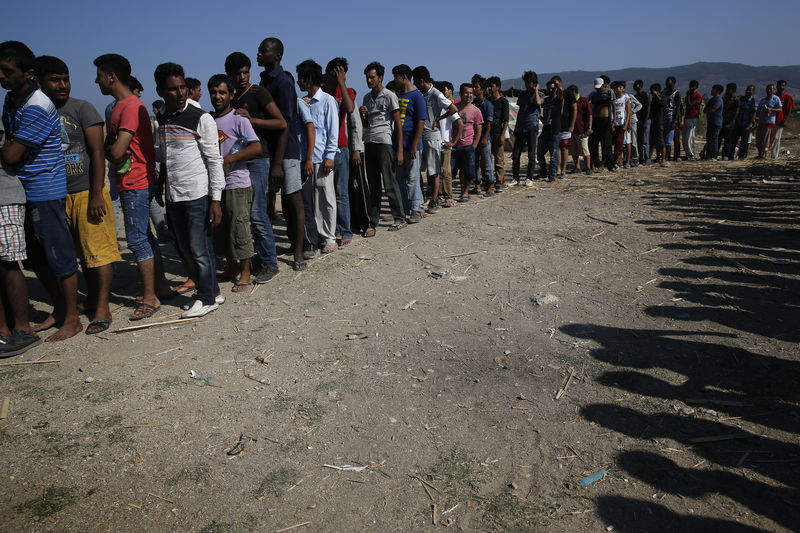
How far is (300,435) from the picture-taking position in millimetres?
3281

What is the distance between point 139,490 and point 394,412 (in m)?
1.54

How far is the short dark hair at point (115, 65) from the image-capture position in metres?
4.64

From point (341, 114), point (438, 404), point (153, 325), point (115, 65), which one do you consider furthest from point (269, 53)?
point (438, 404)

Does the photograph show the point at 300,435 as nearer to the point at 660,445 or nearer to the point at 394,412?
the point at 394,412

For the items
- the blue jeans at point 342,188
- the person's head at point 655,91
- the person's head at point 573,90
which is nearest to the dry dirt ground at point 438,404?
the blue jeans at point 342,188

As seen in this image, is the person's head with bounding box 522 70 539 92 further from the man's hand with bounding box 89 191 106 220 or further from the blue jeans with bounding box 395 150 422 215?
the man's hand with bounding box 89 191 106 220

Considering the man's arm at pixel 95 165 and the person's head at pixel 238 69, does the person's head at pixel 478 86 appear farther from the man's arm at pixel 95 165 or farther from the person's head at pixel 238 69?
the man's arm at pixel 95 165

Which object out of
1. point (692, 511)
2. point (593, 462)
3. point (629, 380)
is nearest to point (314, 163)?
point (629, 380)

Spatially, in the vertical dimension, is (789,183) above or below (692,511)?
above

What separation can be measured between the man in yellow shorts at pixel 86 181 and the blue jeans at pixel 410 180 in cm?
431

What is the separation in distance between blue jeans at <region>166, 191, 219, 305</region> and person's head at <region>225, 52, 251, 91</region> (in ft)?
4.36

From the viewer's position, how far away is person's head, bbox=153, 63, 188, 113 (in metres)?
4.63

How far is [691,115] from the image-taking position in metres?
14.5

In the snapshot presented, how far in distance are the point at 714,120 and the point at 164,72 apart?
49.3 feet
